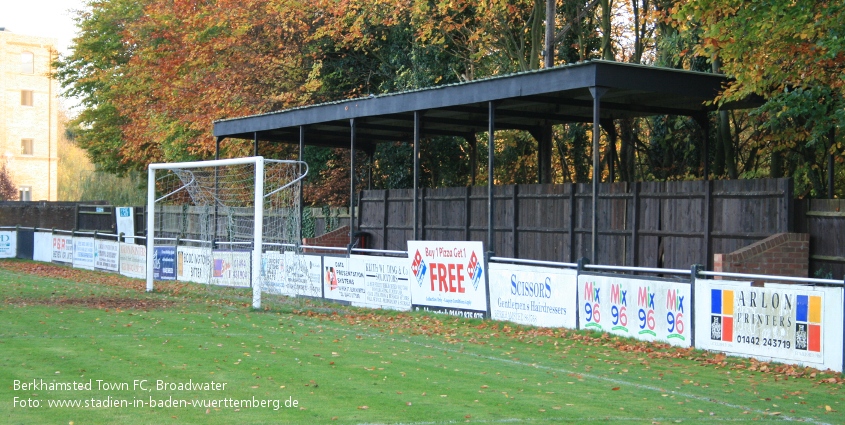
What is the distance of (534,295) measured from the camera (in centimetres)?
1755

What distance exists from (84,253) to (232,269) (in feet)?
39.9

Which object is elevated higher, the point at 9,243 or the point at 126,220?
the point at 126,220

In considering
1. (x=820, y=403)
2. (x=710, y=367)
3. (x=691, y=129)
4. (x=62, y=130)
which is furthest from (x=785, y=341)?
(x=62, y=130)

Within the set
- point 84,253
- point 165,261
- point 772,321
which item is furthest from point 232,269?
point 772,321

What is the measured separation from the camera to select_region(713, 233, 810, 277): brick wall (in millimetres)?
15969

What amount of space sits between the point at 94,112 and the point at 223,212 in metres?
21.7

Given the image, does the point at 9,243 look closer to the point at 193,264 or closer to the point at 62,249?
the point at 62,249

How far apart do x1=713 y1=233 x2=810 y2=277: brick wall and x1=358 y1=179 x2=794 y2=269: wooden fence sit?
0.43 m

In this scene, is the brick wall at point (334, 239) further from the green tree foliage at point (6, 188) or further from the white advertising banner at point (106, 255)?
the green tree foliage at point (6, 188)

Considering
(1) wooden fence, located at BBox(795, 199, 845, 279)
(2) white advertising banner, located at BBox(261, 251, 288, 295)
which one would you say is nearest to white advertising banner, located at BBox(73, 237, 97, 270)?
(2) white advertising banner, located at BBox(261, 251, 288, 295)

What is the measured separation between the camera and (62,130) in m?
92.9

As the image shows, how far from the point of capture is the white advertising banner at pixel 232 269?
2445cm

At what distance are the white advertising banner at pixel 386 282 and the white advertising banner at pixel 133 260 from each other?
1083cm

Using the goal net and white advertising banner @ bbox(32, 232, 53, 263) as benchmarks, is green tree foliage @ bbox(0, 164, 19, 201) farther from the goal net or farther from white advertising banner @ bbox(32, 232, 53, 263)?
the goal net
